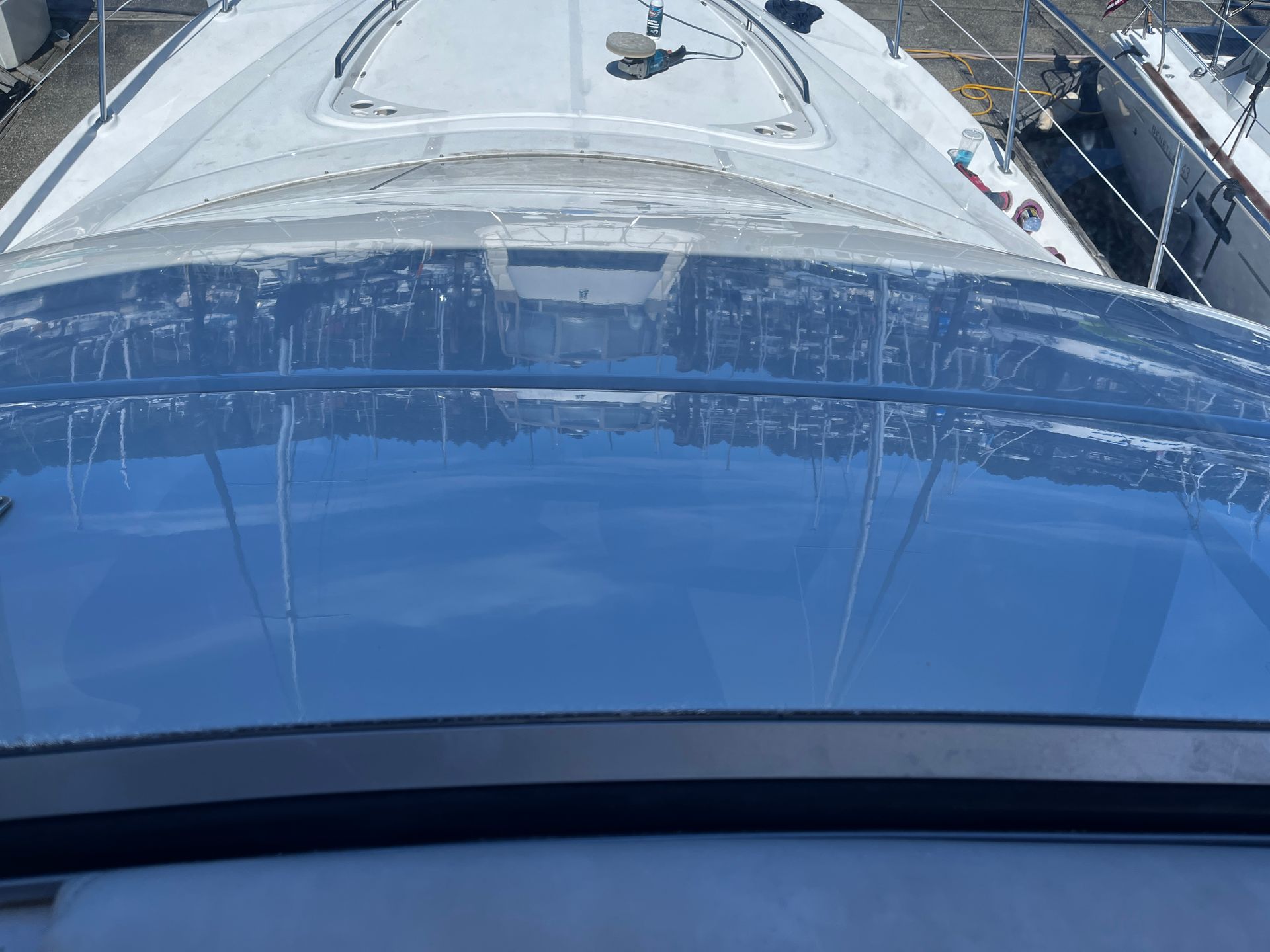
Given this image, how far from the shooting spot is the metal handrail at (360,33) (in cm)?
297

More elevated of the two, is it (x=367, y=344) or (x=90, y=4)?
(x=90, y=4)

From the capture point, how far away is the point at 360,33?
3096 mm

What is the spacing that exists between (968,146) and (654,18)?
1.26 m

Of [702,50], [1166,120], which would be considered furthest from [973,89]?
[1166,120]

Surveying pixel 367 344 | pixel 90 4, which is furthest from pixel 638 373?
pixel 90 4

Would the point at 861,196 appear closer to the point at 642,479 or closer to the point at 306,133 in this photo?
the point at 306,133

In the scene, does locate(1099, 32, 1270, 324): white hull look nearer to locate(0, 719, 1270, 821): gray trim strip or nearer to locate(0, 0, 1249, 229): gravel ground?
locate(0, 0, 1249, 229): gravel ground

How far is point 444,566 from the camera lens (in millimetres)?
817

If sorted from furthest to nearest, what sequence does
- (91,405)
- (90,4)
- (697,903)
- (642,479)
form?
1. (90,4)
2. (91,405)
3. (642,479)
4. (697,903)

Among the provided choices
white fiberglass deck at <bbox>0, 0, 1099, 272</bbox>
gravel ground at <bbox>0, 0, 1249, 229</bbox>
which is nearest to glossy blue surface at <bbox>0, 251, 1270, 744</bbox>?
white fiberglass deck at <bbox>0, 0, 1099, 272</bbox>

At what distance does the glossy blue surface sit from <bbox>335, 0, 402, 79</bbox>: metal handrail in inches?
73.7

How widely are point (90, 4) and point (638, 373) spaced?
7.46 m

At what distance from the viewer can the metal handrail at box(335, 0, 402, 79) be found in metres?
2.97

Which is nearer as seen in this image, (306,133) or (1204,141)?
(306,133)
